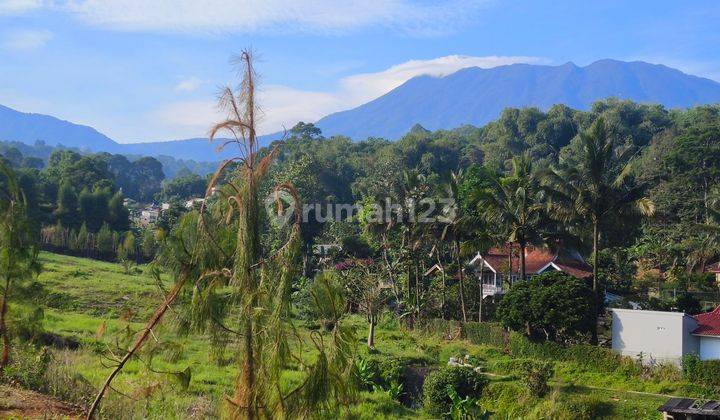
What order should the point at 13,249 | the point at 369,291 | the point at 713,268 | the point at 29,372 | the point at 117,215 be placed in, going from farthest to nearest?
the point at 117,215, the point at 713,268, the point at 369,291, the point at 13,249, the point at 29,372

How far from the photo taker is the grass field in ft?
30.4

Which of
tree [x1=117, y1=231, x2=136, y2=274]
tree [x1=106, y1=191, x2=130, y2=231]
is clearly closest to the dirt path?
tree [x1=117, y1=231, x2=136, y2=274]

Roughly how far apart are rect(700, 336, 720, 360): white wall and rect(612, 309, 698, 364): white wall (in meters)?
0.21

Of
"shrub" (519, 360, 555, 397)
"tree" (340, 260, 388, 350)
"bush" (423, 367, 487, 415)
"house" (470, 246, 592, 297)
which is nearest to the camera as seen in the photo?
"shrub" (519, 360, 555, 397)

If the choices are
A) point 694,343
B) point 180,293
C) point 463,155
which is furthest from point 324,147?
point 180,293

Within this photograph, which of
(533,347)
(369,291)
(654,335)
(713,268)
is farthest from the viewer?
(713,268)

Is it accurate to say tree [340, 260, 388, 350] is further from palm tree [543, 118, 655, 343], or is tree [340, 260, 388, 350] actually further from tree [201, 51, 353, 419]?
tree [201, 51, 353, 419]

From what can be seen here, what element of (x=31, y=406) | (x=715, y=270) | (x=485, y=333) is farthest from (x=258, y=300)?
(x=715, y=270)

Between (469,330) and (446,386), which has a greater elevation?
(469,330)

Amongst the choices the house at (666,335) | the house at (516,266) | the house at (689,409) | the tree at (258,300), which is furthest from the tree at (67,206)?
the tree at (258,300)

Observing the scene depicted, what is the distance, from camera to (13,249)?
37.0 feet

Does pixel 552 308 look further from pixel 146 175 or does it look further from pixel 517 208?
pixel 146 175

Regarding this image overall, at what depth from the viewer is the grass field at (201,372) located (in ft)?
30.4

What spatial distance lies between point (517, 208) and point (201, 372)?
14.7m
